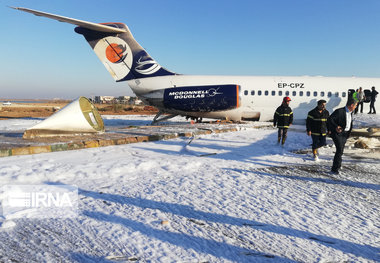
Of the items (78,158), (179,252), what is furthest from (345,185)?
(78,158)

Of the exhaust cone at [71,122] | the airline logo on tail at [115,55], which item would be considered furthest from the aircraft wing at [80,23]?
Answer: the exhaust cone at [71,122]

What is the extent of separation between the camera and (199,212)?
Answer: 314 cm

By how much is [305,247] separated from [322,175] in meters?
2.99

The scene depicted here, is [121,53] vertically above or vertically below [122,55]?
above

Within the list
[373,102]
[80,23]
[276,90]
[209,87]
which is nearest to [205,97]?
[209,87]

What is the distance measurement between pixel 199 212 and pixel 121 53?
39.9 ft

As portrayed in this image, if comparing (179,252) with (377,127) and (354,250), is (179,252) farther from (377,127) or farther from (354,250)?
(377,127)

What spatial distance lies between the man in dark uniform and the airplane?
321 inches

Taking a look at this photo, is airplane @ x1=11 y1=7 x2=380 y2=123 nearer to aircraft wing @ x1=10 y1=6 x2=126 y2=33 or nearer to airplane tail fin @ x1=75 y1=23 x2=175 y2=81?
airplane tail fin @ x1=75 y1=23 x2=175 y2=81

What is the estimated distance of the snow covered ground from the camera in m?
2.31

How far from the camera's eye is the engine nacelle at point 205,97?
13125 millimetres

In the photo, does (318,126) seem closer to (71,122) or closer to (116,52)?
(71,122)

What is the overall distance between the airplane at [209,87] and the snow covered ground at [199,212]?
7.57 meters

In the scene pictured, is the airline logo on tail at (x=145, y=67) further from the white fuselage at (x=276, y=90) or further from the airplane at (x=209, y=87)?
the white fuselage at (x=276, y=90)
